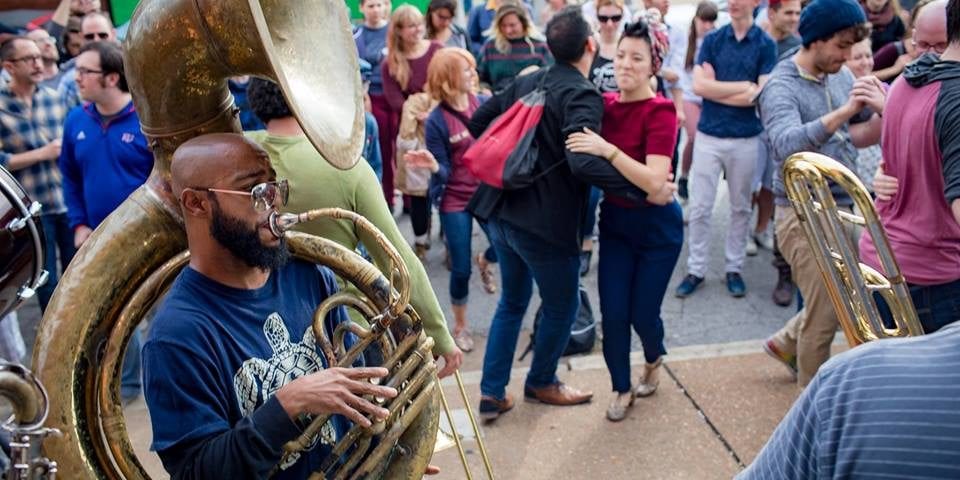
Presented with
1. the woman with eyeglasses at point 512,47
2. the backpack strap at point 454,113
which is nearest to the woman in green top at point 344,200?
the backpack strap at point 454,113

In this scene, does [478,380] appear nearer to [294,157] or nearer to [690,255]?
[690,255]

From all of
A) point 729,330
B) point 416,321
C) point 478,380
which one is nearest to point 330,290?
point 416,321

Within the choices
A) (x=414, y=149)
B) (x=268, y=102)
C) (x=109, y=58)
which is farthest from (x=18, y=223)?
(x=414, y=149)

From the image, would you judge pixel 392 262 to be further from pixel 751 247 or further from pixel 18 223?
pixel 751 247

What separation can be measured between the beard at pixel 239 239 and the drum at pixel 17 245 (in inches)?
22.6

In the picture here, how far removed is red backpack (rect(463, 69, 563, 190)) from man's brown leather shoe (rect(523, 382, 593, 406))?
1.10 m

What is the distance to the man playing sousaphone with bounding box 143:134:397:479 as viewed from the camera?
1961 millimetres

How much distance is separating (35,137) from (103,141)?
1123 millimetres

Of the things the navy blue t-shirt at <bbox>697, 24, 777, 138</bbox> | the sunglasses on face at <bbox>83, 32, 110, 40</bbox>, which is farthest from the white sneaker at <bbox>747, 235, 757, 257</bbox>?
the sunglasses on face at <bbox>83, 32, 110, 40</bbox>

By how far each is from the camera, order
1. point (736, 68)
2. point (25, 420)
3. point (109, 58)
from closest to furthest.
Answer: point (25, 420)
point (109, 58)
point (736, 68)

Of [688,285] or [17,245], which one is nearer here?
[17,245]

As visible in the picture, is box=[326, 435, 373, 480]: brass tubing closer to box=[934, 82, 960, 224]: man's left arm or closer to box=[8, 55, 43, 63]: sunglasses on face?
box=[934, 82, 960, 224]: man's left arm

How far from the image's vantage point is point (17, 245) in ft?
7.70

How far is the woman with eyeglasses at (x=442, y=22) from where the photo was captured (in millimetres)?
7203
